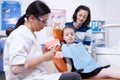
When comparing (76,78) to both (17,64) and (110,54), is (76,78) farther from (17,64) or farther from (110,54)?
(110,54)

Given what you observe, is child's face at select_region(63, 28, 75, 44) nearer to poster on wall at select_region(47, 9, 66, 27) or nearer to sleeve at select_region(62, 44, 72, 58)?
sleeve at select_region(62, 44, 72, 58)

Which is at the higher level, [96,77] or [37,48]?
[37,48]

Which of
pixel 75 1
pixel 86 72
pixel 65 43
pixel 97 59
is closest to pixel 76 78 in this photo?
pixel 86 72

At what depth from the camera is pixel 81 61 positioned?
190cm

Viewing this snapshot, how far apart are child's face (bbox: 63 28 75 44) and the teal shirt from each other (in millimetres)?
42

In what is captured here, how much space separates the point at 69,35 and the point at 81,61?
26cm

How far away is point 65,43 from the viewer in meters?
2.01

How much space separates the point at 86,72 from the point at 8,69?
732mm

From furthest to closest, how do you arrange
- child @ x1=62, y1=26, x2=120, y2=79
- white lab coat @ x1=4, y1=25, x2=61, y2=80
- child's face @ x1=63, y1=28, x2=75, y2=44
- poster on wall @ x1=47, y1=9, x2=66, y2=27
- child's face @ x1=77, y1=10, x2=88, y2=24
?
poster on wall @ x1=47, y1=9, x2=66, y2=27
child's face @ x1=77, y1=10, x2=88, y2=24
child's face @ x1=63, y1=28, x2=75, y2=44
child @ x1=62, y1=26, x2=120, y2=79
white lab coat @ x1=4, y1=25, x2=61, y2=80

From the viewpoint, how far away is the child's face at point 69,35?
195 cm

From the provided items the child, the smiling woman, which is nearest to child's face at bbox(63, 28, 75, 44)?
the child

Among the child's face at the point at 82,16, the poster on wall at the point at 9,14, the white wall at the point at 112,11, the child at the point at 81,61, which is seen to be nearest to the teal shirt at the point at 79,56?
the child at the point at 81,61

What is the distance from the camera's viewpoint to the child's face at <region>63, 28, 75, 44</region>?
195 cm

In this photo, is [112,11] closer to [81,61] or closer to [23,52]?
[81,61]
